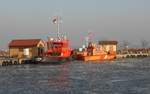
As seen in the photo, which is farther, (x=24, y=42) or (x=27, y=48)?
(x=24, y=42)

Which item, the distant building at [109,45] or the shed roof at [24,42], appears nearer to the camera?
the shed roof at [24,42]

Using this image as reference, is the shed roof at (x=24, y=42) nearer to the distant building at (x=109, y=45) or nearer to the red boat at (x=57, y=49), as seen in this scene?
the red boat at (x=57, y=49)

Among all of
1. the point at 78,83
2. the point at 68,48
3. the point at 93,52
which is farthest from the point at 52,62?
the point at 78,83

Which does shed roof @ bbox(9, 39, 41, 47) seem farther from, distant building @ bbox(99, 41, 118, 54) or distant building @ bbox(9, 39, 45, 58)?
distant building @ bbox(99, 41, 118, 54)

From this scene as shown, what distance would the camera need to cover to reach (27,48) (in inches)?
4397

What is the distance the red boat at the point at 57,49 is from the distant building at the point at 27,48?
5607 mm

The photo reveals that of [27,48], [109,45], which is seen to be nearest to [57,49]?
[27,48]

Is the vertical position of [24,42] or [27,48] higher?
[24,42]

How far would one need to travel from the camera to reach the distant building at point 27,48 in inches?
4348

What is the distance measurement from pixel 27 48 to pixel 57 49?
11.5 metres

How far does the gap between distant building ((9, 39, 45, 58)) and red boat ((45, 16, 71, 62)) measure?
561 cm

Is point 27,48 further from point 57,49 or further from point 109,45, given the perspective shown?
point 109,45

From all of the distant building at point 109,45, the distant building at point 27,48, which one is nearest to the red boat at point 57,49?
the distant building at point 27,48

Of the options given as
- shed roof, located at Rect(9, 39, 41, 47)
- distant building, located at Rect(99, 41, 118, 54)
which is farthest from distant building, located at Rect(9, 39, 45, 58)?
distant building, located at Rect(99, 41, 118, 54)
